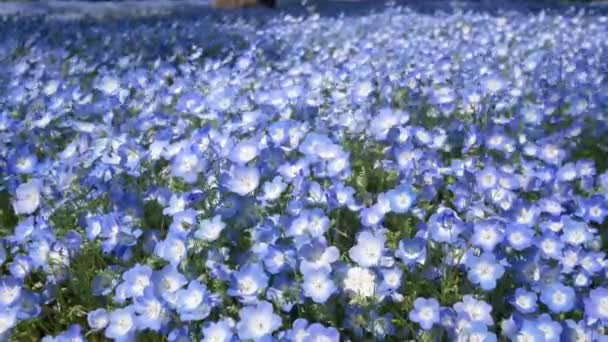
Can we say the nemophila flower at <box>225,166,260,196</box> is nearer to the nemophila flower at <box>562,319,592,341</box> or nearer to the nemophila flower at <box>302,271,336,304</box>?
the nemophila flower at <box>302,271,336,304</box>

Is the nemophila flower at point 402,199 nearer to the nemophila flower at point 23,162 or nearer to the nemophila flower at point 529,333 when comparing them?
the nemophila flower at point 529,333

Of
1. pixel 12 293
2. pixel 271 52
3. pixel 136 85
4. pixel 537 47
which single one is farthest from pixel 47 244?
pixel 537 47

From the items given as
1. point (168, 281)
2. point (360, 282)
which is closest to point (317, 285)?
point (360, 282)

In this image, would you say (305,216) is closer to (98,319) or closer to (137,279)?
(137,279)

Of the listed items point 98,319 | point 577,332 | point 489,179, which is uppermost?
point 489,179

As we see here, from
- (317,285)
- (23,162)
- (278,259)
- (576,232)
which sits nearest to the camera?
(317,285)

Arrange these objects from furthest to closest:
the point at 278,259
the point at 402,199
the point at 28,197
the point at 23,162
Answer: the point at 23,162 < the point at 28,197 < the point at 402,199 < the point at 278,259

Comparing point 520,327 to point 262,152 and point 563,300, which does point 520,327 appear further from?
point 262,152

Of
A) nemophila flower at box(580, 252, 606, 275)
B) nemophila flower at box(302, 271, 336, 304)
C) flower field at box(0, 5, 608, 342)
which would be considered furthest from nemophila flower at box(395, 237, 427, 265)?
nemophila flower at box(580, 252, 606, 275)
